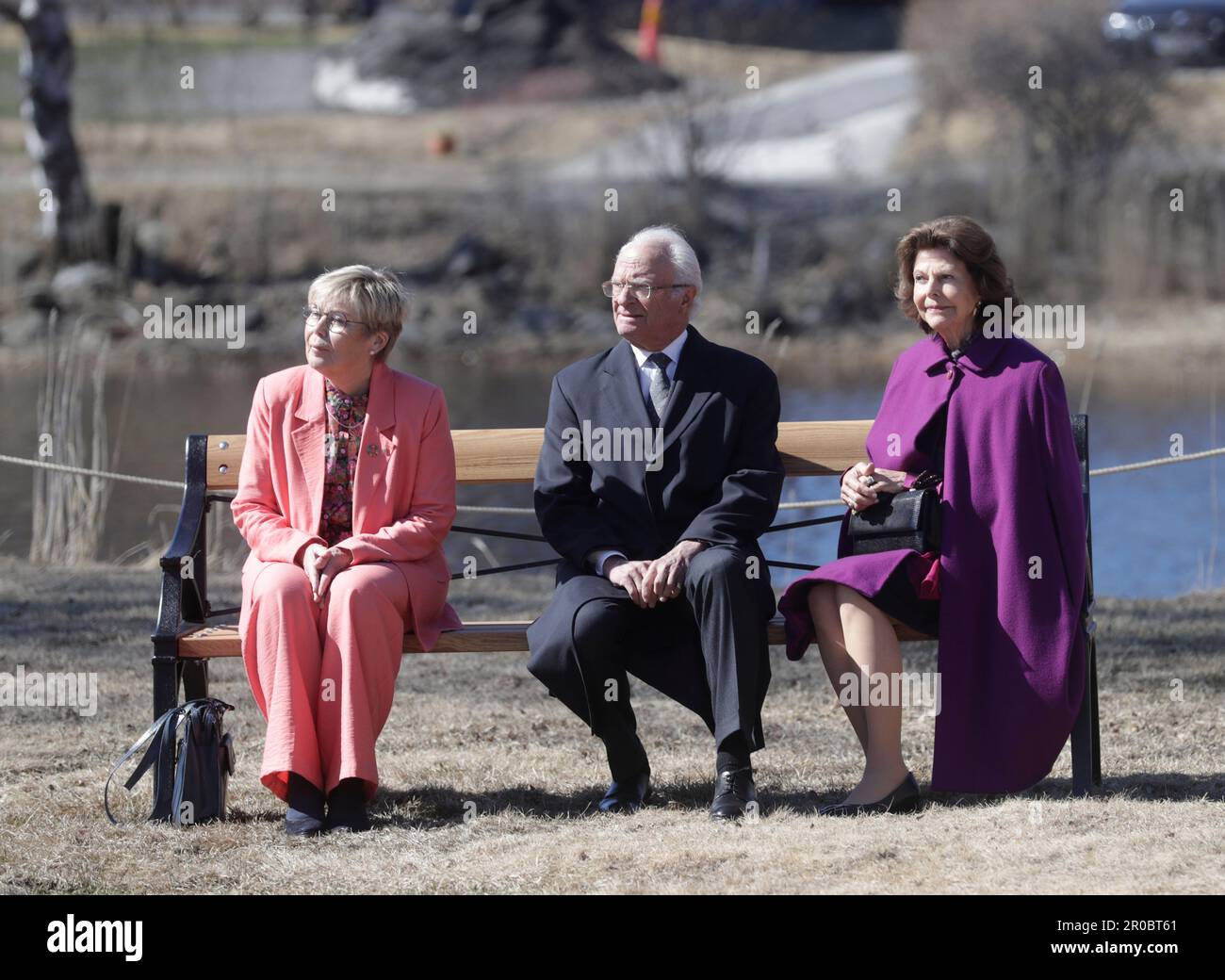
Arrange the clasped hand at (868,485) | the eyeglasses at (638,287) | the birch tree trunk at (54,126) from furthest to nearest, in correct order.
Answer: the birch tree trunk at (54,126)
the eyeglasses at (638,287)
the clasped hand at (868,485)

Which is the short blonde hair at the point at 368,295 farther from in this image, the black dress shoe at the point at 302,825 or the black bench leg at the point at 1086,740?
the black bench leg at the point at 1086,740

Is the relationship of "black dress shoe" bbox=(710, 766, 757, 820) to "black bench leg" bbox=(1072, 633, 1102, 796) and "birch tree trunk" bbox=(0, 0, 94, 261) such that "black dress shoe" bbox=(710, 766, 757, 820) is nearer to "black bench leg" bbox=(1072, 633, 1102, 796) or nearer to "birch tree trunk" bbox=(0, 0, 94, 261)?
"black bench leg" bbox=(1072, 633, 1102, 796)

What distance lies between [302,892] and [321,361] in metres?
1.47

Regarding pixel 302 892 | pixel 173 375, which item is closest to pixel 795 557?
pixel 302 892

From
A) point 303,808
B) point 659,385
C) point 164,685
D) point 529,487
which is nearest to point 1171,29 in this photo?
point 529,487

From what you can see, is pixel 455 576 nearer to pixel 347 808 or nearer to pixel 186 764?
pixel 347 808

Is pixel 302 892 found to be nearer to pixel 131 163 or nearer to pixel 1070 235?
pixel 1070 235

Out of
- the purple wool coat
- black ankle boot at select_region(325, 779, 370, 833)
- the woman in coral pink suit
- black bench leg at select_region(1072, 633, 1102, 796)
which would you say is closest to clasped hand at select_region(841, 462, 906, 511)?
the purple wool coat

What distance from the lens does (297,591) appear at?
15.1 ft

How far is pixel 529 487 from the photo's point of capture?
1269cm

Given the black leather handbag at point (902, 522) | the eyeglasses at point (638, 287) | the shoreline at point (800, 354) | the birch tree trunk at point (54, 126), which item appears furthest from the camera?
the birch tree trunk at point (54, 126)

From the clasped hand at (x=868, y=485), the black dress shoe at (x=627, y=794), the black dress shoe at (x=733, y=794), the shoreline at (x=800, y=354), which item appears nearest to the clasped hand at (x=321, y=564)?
the black dress shoe at (x=627, y=794)

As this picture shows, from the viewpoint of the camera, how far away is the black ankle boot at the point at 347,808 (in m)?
4.52

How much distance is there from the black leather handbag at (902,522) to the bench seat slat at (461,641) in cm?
21
